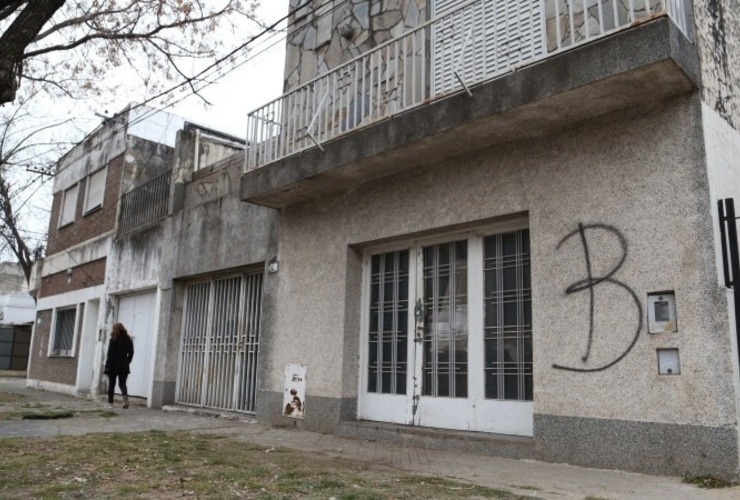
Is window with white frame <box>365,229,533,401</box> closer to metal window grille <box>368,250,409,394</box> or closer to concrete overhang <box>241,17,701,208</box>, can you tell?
metal window grille <box>368,250,409,394</box>

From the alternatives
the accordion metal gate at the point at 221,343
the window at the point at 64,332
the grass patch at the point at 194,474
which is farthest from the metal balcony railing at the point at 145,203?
the grass patch at the point at 194,474

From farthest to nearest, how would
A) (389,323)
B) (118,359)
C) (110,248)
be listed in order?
(110,248) < (118,359) < (389,323)

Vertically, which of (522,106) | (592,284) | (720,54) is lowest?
(592,284)

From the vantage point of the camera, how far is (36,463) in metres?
5.12

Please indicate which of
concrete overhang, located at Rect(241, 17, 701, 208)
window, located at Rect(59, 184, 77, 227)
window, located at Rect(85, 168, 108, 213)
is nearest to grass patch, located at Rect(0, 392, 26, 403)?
window, located at Rect(85, 168, 108, 213)

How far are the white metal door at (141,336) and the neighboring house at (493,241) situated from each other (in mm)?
1594

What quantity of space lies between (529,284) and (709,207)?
192 centimetres

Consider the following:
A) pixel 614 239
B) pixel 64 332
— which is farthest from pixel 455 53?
pixel 64 332

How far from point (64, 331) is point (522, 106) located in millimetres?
15315

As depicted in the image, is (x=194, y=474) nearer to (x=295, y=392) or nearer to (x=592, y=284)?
A: (x=295, y=392)

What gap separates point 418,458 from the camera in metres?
6.00

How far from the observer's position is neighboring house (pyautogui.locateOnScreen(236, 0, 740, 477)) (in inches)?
199

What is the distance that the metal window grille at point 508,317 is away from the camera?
20.8 feet

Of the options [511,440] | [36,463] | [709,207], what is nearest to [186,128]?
[36,463]
